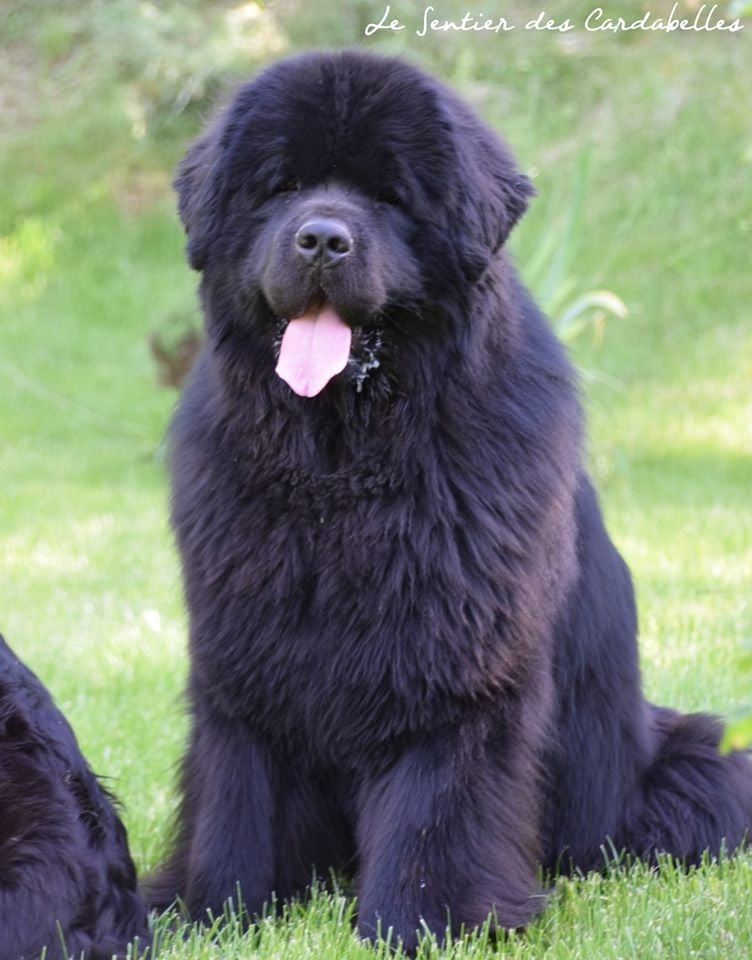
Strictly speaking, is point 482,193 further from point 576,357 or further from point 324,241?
point 576,357

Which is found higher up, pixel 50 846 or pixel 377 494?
pixel 377 494

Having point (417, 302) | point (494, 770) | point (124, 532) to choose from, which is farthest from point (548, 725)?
point (124, 532)

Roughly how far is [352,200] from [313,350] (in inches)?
13.4

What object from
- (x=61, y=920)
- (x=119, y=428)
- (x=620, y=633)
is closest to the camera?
(x=61, y=920)

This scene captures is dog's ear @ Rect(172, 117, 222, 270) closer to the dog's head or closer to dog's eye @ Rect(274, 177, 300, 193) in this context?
the dog's head

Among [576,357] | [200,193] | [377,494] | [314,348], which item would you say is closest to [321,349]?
[314,348]

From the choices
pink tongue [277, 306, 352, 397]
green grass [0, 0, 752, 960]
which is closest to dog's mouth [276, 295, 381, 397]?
pink tongue [277, 306, 352, 397]

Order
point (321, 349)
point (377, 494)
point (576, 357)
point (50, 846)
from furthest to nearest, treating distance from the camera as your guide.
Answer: point (576, 357), point (377, 494), point (321, 349), point (50, 846)

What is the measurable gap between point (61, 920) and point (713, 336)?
903cm

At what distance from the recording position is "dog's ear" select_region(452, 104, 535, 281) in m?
3.06

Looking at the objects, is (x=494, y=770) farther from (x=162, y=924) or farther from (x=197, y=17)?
(x=197, y=17)

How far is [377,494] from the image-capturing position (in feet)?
10.3

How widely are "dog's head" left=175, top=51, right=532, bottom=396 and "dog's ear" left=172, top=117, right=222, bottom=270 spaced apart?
15 millimetres

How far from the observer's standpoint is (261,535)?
3191 mm
